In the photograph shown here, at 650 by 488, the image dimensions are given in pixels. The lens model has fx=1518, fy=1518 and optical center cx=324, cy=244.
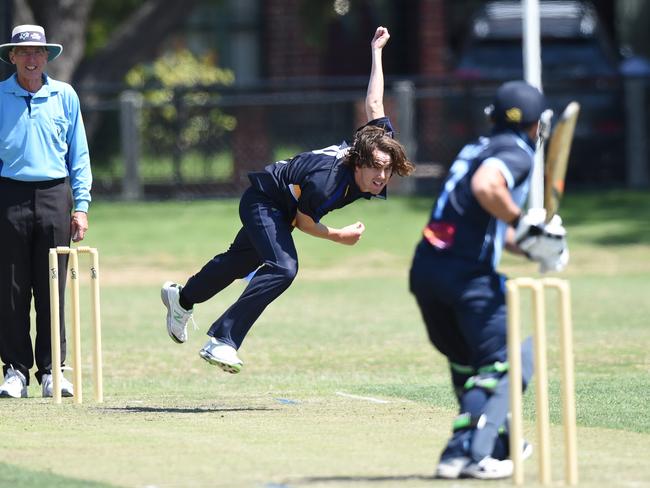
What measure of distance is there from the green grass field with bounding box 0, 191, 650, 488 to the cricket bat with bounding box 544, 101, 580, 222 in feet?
4.10

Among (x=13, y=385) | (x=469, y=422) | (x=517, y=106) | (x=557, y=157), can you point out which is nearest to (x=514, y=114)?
(x=517, y=106)

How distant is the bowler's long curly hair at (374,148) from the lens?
848 centimetres

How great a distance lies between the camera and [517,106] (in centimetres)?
684

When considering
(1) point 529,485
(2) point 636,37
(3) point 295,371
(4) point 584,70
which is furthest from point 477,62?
(1) point 529,485

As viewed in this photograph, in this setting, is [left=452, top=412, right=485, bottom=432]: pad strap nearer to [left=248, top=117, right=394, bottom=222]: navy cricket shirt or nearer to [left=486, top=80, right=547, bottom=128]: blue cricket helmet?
[left=486, top=80, right=547, bottom=128]: blue cricket helmet

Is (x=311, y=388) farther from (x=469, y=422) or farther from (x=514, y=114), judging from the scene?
(x=514, y=114)

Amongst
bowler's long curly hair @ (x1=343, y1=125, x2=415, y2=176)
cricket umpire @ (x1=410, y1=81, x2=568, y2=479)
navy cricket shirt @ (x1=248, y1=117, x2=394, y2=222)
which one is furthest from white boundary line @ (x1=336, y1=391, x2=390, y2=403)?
cricket umpire @ (x1=410, y1=81, x2=568, y2=479)

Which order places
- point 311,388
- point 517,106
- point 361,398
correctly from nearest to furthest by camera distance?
point 517,106
point 361,398
point 311,388

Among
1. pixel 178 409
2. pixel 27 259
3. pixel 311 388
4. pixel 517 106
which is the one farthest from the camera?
Result: pixel 311 388

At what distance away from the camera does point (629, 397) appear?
9648 mm

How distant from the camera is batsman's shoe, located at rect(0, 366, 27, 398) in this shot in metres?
9.72

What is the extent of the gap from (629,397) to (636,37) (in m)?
25.4

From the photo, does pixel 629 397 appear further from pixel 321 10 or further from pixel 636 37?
pixel 636 37

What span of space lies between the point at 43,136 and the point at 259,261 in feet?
5.20
